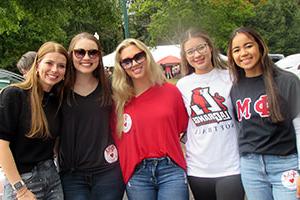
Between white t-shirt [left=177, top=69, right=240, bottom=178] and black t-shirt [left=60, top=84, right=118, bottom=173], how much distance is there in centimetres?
71

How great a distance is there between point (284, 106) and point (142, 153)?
1145 mm

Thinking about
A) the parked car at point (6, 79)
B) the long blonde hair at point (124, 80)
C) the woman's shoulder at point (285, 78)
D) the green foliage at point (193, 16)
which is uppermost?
the green foliage at point (193, 16)

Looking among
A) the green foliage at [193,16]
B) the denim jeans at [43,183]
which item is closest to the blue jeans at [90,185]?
the denim jeans at [43,183]

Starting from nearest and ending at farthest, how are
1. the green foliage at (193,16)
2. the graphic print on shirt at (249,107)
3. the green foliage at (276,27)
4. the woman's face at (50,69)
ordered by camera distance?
the graphic print on shirt at (249,107)
the woman's face at (50,69)
the green foliage at (193,16)
the green foliage at (276,27)

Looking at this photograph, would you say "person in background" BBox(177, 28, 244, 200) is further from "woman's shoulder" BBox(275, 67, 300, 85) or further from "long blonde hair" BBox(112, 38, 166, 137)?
"woman's shoulder" BBox(275, 67, 300, 85)

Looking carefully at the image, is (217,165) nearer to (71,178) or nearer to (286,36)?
(71,178)

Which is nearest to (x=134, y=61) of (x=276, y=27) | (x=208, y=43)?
(x=208, y=43)

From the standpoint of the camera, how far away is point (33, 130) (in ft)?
9.65

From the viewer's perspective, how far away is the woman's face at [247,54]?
3.07 metres

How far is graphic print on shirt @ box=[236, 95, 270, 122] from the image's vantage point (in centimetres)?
297

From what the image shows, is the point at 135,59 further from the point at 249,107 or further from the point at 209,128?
the point at 249,107

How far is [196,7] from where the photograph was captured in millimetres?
24172

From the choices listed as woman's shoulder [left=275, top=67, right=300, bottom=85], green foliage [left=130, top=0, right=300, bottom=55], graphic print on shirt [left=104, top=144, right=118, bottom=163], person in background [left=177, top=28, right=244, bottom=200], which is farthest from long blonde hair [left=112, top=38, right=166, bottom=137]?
green foliage [left=130, top=0, right=300, bottom=55]

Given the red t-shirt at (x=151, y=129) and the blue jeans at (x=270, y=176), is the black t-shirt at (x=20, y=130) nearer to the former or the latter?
the red t-shirt at (x=151, y=129)
